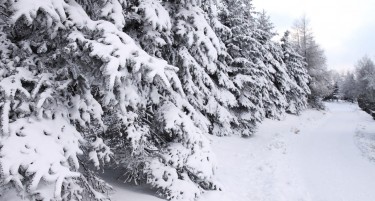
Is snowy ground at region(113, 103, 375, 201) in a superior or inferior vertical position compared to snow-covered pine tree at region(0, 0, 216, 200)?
inferior

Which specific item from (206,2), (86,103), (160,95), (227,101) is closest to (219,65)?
(227,101)

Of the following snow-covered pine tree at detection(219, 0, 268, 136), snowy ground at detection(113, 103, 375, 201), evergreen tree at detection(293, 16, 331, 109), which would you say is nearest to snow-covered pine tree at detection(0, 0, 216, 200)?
snowy ground at detection(113, 103, 375, 201)

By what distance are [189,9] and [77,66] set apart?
14.5ft

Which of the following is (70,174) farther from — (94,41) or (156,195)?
(156,195)

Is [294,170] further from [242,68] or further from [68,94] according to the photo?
[68,94]

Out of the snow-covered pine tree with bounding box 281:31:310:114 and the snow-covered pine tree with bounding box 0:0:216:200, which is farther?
the snow-covered pine tree with bounding box 281:31:310:114

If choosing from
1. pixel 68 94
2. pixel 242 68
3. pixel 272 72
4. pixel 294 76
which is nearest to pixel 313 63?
pixel 294 76

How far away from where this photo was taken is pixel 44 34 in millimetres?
5480

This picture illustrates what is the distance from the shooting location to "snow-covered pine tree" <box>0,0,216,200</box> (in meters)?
4.41

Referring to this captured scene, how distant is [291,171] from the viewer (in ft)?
37.4

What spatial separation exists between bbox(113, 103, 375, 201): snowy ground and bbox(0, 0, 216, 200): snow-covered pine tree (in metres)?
1.42

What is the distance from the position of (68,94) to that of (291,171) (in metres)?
8.30

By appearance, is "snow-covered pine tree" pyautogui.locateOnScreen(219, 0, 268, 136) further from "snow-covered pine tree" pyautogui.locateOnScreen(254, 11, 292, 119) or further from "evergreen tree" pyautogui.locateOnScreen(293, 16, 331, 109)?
"evergreen tree" pyautogui.locateOnScreen(293, 16, 331, 109)

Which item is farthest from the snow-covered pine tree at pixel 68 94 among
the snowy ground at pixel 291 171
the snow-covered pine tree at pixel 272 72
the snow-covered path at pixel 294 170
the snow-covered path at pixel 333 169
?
the snow-covered pine tree at pixel 272 72
